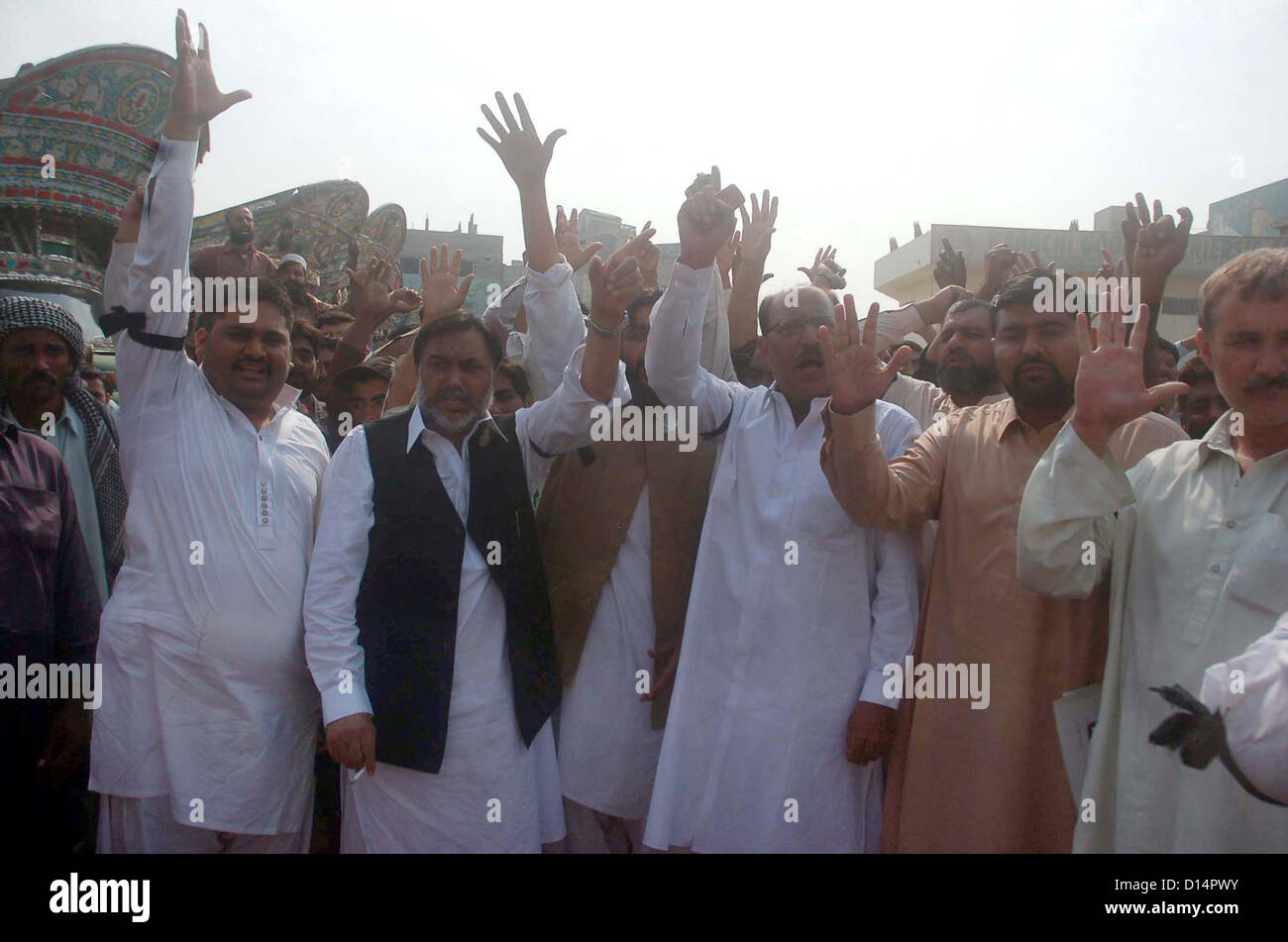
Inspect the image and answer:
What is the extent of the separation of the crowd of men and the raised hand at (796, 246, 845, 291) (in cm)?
226

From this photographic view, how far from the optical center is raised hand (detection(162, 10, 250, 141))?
9.04ft

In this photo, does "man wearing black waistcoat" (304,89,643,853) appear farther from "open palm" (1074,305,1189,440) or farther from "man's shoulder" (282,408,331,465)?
"open palm" (1074,305,1189,440)

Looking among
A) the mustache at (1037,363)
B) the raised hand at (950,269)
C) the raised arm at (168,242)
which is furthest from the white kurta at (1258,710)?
the raised hand at (950,269)

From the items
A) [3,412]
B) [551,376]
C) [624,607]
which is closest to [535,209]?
[551,376]

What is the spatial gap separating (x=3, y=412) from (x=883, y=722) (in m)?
3.54

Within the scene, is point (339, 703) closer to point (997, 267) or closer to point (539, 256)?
point (539, 256)

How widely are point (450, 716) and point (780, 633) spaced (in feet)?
3.54

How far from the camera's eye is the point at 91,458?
11.7 ft

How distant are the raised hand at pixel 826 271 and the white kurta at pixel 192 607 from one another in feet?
10.9

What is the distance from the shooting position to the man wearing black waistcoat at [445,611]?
267 centimetres

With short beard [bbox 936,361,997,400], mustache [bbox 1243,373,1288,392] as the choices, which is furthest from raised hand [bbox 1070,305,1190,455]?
short beard [bbox 936,361,997,400]

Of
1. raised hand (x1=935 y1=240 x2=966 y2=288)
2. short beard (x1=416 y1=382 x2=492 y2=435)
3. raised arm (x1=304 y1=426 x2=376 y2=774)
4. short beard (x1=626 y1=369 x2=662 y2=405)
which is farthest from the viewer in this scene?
raised hand (x1=935 y1=240 x2=966 y2=288)

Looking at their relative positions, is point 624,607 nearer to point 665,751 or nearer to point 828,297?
point 665,751

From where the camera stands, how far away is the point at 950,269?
5660 mm
